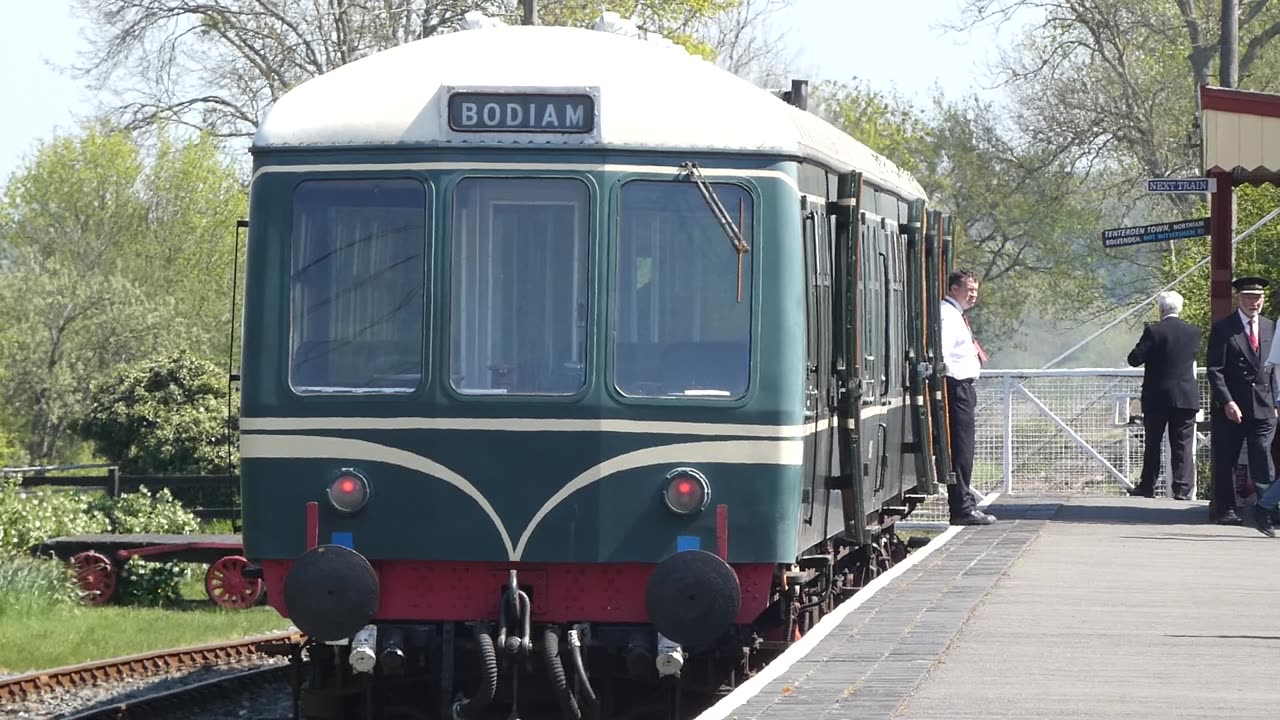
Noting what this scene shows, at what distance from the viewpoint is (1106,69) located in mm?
50406

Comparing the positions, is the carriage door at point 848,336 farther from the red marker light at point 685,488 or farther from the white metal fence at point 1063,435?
the white metal fence at point 1063,435

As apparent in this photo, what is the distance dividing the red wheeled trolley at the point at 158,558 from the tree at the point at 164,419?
Result: 11615 millimetres

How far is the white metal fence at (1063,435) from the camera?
69.7 feet

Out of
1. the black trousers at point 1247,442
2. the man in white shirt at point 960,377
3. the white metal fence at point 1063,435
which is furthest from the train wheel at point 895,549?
the white metal fence at point 1063,435

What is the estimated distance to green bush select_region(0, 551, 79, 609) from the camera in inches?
728

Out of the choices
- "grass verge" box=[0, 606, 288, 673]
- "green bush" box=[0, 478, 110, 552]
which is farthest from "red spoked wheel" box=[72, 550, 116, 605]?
"green bush" box=[0, 478, 110, 552]

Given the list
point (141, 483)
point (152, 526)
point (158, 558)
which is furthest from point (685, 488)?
point (141, 483)

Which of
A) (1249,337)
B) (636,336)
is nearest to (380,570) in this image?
(636,336)

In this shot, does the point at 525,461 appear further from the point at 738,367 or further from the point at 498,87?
the point at 498,87

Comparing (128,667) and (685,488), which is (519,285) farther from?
(128,667)

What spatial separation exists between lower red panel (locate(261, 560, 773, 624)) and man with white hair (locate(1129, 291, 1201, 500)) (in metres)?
8.33

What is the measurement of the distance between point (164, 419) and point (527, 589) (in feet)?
78.5

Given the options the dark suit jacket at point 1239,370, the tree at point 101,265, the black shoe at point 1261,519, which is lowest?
the black shoe at point 1261,519

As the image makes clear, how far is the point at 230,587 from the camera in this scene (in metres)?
19.9
